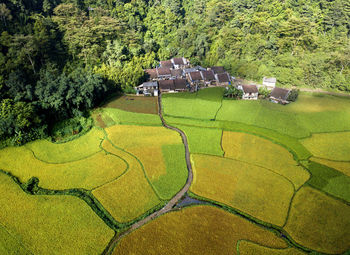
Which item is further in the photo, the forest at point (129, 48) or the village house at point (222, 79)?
the village house at point (222, 79)

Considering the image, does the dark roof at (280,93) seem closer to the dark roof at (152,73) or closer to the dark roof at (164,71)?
the dark roof at (164,71)

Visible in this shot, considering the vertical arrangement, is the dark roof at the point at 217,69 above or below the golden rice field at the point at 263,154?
above

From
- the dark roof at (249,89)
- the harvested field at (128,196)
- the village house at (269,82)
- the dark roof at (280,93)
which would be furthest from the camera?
the village house at (269,82)

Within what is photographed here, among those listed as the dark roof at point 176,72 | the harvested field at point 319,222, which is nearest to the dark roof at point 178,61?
→ the dark roof at point 176,72

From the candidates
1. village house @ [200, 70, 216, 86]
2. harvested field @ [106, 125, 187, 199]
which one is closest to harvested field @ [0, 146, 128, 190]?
harvested field @ [106, 125, 187, 199]

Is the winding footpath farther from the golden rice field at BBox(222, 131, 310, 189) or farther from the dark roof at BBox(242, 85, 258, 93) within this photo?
the dark roof at BBox(242, 85, 258, 93)

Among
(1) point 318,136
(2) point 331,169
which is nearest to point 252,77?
(1) point 318,136
